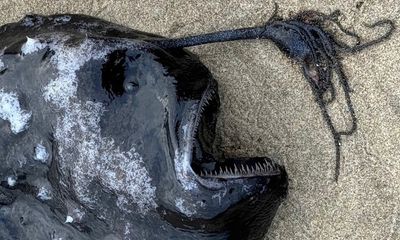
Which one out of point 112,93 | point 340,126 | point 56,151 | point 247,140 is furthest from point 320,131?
point 56,151

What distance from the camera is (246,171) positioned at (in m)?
2.76

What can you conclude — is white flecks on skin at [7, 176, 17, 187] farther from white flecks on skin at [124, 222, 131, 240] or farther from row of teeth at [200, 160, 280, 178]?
row of teeth at [200, 160, 280, 178]

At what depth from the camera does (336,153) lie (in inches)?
120

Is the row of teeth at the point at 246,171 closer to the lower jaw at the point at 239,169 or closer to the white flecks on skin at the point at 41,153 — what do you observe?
the lower jaw at the point at 239,169

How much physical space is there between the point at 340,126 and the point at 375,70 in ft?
0.91

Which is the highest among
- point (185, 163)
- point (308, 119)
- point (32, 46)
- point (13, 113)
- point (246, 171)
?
point (32, 46)

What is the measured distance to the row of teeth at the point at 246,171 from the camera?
2.70m

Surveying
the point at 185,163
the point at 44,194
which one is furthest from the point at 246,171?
the point at 44,194

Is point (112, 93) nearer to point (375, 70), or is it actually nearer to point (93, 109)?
point (93, 109)

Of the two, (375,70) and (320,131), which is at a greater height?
(375,70)

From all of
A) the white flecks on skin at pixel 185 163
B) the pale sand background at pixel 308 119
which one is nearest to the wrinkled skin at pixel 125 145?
the white flecks on skin at pixel 185 163

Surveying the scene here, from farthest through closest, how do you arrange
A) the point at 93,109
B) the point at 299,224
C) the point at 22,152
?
1. the point at 299,224
2. the point at 22,152
3. the point at 93,109

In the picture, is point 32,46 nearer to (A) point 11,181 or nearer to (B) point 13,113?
(B) point 13,113

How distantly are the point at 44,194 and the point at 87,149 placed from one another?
374mm
